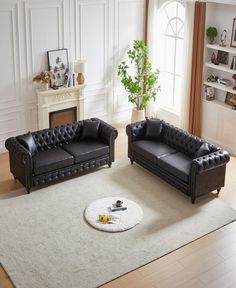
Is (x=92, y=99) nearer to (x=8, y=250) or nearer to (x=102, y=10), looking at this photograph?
(x=102, y=10)

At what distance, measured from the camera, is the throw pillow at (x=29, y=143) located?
8.49m

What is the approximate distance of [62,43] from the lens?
10.2 m

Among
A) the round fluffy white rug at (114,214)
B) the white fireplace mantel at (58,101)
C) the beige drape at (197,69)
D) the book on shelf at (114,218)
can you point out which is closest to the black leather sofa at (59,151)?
the round fluffy white rug at (114,214)

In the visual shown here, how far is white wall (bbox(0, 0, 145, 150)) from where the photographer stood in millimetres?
9492

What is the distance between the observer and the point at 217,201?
8289 mm

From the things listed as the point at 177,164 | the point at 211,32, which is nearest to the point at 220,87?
the point at 211,32

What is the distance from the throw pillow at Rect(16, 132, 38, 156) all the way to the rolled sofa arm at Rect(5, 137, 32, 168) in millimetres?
99

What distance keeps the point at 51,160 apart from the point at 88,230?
1.67 meters

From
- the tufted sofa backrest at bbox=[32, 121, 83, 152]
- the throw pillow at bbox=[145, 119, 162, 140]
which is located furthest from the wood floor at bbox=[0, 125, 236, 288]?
the tufted sofa backrest at bbox=[32, 121, 83, 152]

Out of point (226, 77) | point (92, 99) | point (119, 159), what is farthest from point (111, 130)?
point (226, 77)

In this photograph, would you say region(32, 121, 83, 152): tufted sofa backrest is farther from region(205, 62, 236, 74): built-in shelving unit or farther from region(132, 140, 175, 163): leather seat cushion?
region(205, 62, 236, 74): built-in shelving unit

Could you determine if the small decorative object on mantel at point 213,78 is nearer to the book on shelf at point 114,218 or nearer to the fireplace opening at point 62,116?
the fireplace opening at point 62,116

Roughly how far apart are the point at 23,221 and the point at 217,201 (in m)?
3.29

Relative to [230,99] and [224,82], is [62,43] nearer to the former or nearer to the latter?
[224,82]
